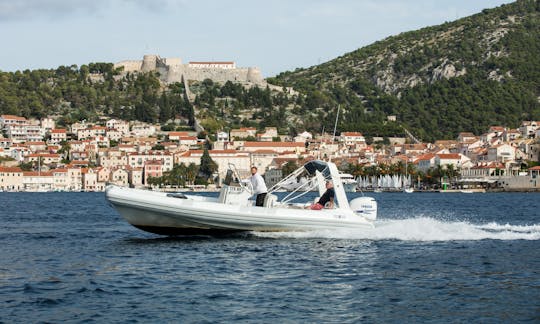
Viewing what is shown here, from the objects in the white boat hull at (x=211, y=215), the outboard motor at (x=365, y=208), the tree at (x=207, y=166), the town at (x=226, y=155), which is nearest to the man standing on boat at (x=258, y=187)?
the white boat hull at (x=211, y=215)

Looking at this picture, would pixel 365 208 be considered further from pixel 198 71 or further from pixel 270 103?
pixel 198 71

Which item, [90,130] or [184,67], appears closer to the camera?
[90,130]

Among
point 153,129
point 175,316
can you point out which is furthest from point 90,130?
point 175,316

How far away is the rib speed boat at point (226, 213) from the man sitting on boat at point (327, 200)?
174mm

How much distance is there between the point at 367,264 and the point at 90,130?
140978 mm

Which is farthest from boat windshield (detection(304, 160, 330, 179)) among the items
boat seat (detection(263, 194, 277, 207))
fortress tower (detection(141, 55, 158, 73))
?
fortress tower (detection(141, 55, 158, 73))

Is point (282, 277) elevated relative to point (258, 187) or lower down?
lower down

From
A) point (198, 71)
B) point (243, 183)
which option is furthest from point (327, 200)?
point (198, 71)

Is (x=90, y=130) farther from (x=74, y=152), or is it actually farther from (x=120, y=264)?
(x=120, y=264)

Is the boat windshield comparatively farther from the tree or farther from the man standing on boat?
the tree

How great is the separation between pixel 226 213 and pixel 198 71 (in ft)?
534

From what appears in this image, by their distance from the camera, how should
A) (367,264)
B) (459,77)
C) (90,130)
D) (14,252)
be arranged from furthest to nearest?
1. (459,77)
2. (90,130)
3. (14,252)
4. (367,264)

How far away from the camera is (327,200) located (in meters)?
25.0

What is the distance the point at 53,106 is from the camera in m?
178
